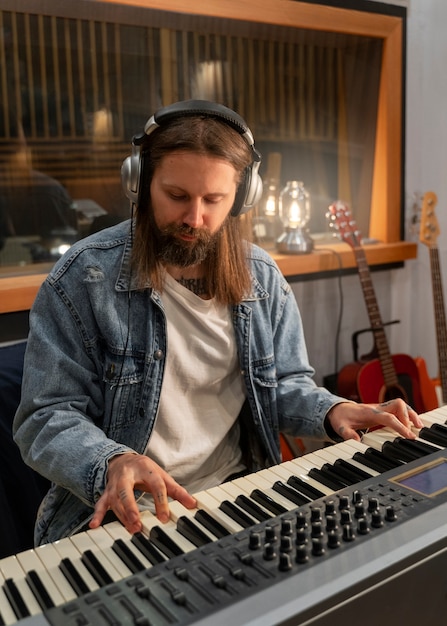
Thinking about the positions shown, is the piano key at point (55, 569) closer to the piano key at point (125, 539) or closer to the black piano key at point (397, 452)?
the piano key at point (125, 539)

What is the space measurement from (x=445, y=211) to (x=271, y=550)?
110 inches

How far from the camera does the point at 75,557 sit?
97 centimetres

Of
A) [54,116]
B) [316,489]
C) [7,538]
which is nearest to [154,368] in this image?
[316,489]

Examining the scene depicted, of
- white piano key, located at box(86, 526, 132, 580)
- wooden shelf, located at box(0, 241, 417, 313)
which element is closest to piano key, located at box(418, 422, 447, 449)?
white piano key, located at box(86, 526, 132, 580)

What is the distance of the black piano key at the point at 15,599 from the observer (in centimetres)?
84

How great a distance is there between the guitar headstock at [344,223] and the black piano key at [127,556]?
2206 mm

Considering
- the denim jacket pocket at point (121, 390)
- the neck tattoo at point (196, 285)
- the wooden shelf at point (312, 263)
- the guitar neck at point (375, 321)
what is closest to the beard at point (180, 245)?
the neck tattoo at point (196, 285)

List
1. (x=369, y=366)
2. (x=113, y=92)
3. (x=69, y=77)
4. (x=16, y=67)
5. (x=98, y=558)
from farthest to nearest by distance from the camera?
(x=369, y=366)
(x=113, y=92)
(x=69, y=77)
(x=16, y=67)
(x=98, y=558)

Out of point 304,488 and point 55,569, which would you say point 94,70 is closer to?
point 304,488

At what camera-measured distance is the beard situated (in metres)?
1.43

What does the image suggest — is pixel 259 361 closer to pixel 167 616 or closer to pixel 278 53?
pixel 167 616

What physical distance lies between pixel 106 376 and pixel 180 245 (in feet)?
1.06

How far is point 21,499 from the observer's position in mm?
1725

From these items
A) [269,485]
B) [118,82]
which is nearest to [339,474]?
[269,485]
